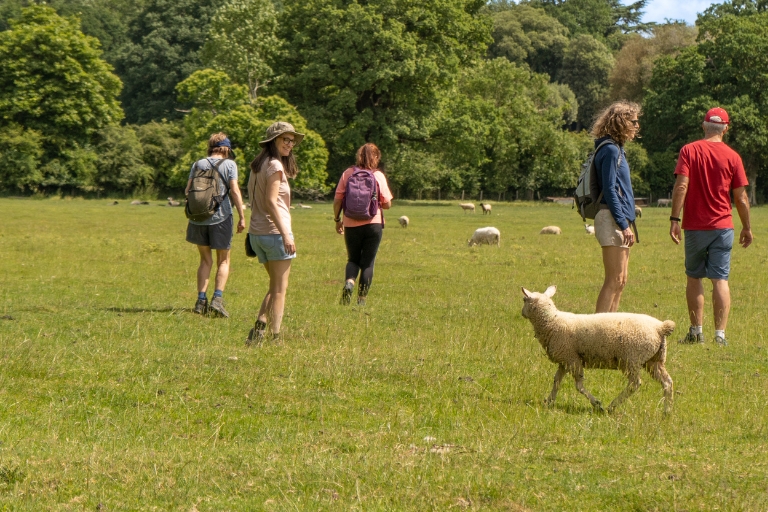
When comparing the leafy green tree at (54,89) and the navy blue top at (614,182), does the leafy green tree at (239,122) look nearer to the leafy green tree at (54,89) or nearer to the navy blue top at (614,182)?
the leafy green tree at (54,89)

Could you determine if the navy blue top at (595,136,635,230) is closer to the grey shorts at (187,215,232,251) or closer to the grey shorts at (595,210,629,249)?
the grey shorts at (595,210,629,249)

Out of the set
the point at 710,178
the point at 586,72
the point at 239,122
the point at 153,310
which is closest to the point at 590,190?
the point at 710,178

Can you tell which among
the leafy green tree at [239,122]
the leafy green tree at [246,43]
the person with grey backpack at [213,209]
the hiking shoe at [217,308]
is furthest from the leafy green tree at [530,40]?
the hiking shoe at [217,308]

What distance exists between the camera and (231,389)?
8219mm

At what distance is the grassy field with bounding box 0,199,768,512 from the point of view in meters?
5.60

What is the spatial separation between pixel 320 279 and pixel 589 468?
12.0 m

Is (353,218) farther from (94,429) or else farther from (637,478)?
(637,478)

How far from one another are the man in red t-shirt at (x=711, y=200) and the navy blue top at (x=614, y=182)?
847 millimetres

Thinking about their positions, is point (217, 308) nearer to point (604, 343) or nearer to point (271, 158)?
point (271, 158)

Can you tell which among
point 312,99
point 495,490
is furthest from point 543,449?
point 312,99

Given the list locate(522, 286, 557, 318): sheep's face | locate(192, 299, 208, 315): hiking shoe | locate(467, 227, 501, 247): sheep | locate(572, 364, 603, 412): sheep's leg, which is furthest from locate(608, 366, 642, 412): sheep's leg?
locate(467, 227, 501, 247): sheep

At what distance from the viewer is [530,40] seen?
12106 centimetres

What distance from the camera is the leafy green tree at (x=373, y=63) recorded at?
5950cm

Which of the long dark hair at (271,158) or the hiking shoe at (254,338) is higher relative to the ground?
the long dark hair at (271,158)
